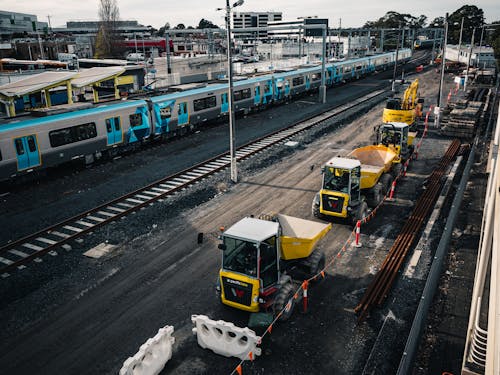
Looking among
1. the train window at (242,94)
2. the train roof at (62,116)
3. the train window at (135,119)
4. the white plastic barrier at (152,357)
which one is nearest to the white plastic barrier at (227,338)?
the white plastic barrier at (152,357)

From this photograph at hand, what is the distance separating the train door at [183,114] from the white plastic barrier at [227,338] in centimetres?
2149

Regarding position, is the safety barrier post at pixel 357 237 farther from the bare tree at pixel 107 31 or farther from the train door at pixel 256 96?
the bare tree at pixel 107 31

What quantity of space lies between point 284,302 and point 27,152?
52.8 ft

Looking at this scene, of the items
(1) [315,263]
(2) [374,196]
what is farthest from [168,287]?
(2) [374,196]

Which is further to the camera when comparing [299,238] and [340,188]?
[340,188]

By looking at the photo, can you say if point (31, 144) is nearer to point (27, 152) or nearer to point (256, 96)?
point (27, 152)

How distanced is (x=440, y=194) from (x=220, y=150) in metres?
13.5

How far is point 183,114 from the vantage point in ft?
98.2

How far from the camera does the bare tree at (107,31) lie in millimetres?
76375

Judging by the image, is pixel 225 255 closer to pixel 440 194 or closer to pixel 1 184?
pixel 440 194

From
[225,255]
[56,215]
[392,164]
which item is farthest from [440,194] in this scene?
[56,215]

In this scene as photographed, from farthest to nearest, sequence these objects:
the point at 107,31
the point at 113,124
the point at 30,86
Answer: the point at 107,31, the point at 30,86, the point at 113,124

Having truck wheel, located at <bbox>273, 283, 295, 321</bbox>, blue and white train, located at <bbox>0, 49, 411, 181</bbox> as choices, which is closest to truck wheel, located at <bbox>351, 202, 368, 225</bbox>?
truck wheel, located at <bbox>273, 283, 295, 321</bbox>

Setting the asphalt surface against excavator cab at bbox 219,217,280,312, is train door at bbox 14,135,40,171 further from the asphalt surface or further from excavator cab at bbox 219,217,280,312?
excavator cab at bbox 219,217,280,312
